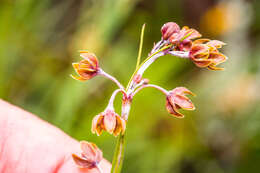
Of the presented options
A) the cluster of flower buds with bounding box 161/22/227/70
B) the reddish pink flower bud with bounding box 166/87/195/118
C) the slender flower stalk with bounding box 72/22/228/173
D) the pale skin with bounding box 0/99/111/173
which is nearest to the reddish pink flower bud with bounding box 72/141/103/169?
the slender flower stalk with bounding box 72/22/228/173

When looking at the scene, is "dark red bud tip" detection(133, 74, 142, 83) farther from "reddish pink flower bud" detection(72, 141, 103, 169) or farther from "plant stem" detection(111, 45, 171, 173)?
"reddish pink flower bud" detection(72, 141, 103, 169)

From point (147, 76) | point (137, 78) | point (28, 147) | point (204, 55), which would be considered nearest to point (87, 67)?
point (137, 78)

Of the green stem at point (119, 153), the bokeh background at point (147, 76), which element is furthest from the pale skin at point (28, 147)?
the bokeh background at point (147, 76)

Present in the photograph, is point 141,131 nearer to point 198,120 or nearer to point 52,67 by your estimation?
point 198,120

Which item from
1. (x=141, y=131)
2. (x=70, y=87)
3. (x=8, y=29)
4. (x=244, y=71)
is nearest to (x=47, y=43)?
(x=8, y=29)

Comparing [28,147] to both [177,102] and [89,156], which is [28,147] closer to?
[89,156]

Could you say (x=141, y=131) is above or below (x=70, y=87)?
below

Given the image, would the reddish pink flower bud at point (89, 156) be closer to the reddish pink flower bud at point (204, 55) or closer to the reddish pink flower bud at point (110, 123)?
the reddish pink flower bud at point (110, 123)
